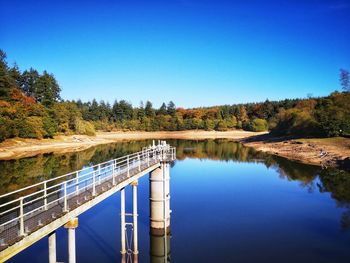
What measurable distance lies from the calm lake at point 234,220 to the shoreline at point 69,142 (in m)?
28.6

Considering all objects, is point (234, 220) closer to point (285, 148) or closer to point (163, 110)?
point (285, 148)

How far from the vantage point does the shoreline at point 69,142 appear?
79.4 metres

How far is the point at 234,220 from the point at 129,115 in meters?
157

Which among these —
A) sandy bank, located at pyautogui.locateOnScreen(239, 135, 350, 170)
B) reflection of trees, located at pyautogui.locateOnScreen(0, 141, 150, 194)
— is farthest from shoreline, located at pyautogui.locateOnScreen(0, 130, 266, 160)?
sandy bank, located at pyautogui.locateOnScreen(239, 135, 350, 170)

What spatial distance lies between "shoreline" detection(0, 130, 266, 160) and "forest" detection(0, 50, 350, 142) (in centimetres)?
234

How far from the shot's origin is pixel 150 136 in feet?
517

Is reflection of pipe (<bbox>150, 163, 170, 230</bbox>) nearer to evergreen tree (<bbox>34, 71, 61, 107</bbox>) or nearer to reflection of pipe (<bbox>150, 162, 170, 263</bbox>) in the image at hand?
reflection of pipe (<bbox>150, 162, 170, 263</bbox>)

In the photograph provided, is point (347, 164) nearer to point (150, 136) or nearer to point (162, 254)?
point (162, 254)

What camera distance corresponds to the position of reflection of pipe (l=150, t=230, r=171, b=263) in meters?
22.6

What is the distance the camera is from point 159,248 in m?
23.9

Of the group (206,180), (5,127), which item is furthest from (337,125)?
(5,127)

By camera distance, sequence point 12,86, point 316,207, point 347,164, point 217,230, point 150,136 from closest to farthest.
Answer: point 217,230
point 316,207
point 347,164
point 12,86
point 150,136

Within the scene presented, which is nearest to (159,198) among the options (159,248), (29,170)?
(159,248)

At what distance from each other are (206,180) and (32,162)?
120 ft
